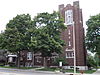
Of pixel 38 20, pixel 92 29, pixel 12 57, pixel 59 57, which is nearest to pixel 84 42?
pixel 92 29

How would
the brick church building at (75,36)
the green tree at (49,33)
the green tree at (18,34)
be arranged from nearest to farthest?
1. the green tree at (49,33)
2. the green tree at (18,34)
3. the brick church building at (75,36)

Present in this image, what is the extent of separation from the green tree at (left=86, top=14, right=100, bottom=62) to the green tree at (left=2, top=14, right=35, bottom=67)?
46.3 feet

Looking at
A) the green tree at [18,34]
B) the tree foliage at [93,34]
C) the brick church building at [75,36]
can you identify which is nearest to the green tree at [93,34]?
the tree foliage at [93,34]

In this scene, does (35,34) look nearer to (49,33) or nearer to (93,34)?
(49,33)

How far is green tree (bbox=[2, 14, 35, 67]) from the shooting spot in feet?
108

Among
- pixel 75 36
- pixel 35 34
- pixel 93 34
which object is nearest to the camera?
pixel 35 34

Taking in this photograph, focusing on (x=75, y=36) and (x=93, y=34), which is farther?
(x=75, y=36)

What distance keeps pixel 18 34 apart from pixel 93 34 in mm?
18266

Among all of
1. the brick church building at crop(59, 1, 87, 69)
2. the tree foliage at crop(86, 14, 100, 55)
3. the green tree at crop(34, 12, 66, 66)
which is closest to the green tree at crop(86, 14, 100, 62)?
the tree foliage at crop(86, 14, 100, 55)

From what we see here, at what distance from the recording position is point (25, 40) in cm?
3347

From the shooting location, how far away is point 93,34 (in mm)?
37469

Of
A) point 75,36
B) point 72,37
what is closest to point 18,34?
point 72,37

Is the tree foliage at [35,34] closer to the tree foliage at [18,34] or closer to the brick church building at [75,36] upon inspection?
the tree foliage at [18,34]

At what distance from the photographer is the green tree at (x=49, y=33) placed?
30.9 m
